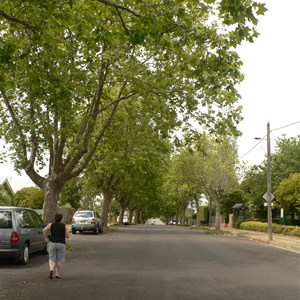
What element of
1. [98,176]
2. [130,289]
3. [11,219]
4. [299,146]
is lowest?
[130,289]

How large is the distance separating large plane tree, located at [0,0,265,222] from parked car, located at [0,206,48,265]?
319cm

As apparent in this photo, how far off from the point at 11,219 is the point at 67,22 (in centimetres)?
572

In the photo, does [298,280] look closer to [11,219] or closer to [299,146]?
[11,219]

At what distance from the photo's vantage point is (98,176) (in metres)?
39.6

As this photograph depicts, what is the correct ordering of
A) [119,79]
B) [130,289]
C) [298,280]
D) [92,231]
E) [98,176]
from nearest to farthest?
[130,289], [298,280], [119,79], [92,231], [98,176]

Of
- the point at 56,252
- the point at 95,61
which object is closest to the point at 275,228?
the point at 95,61

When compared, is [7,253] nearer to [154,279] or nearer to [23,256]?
[23,256]

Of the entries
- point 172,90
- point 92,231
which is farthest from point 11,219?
point 92,231

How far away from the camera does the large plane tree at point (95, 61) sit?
903cm

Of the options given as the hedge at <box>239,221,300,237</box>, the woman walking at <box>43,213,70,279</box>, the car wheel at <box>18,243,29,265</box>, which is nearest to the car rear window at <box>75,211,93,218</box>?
the hedge at <box>239,221,300,237</box>

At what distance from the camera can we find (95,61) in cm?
1448

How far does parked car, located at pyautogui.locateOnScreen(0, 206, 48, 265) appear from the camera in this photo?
1189cm

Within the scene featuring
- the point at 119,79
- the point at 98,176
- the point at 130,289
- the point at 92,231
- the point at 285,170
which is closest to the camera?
the point at 130,289

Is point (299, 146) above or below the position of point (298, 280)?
above
